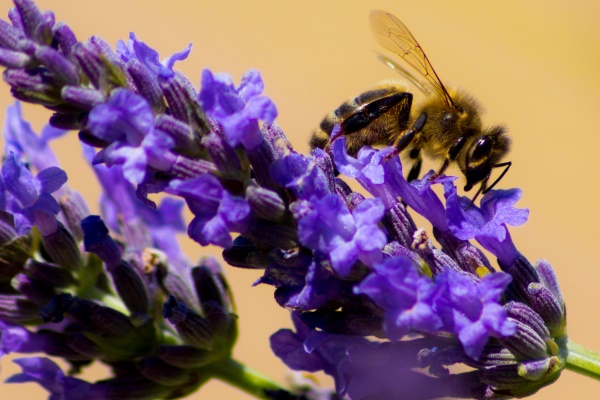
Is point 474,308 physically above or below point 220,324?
below

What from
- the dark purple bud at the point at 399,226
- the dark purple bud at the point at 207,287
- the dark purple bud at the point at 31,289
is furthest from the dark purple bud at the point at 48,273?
the dark purple bud at the point at 399,226

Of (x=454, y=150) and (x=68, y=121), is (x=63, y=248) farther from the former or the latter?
(x=454, y=150)

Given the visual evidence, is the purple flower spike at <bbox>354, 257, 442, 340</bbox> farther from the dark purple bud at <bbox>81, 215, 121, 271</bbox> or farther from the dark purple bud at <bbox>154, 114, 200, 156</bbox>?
the dark purple bud at <bbox>81, 215, 121, 271</bbox>

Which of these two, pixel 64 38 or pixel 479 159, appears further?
pixel 479 159

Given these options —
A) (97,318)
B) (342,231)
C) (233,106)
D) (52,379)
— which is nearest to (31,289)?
(97,318)

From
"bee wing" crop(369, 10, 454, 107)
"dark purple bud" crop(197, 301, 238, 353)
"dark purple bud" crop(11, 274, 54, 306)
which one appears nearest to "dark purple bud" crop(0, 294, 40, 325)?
"dark purple bud" crop(11, 274, 54, 306)

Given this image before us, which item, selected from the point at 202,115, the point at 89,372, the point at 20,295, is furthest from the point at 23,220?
the point at 89,372
